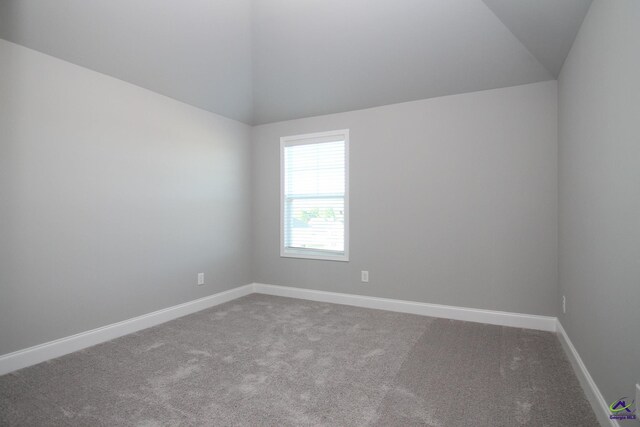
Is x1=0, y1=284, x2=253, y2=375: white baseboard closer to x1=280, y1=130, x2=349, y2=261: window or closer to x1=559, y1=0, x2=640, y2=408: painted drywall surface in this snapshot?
x1=280, y1=130, x2=349, y2=261: window

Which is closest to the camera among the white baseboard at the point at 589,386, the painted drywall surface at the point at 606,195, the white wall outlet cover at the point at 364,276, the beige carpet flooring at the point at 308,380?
the painted drywall surface at the point at 606,195

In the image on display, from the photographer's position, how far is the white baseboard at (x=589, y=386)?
5.54 feet

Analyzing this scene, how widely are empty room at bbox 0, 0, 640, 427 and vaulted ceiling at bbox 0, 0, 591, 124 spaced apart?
2cm

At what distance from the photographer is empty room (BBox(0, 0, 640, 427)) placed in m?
1.89

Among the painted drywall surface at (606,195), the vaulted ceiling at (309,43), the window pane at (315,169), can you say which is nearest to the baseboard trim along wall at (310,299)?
the painted drywall surface at (606,195)

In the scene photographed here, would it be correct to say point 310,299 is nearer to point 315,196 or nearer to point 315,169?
point 315,196

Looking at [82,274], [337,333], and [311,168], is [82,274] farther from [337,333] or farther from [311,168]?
[311,168]

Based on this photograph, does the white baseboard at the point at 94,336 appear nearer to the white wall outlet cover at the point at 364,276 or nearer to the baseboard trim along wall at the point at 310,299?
the baseboard trim along wall at the point at 310,299

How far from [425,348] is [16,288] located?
3087 millimetres

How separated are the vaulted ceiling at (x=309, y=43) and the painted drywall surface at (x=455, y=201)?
27 centimetres

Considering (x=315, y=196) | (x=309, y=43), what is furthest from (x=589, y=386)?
(x=309, y=43)

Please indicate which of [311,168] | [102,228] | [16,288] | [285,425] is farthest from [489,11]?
[16,288]

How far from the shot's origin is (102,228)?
2.91 meters

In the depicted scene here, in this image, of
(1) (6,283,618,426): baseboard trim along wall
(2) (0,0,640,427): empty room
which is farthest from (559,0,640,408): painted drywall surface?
(1) (6,283,618,426): baseboard trim along wall
